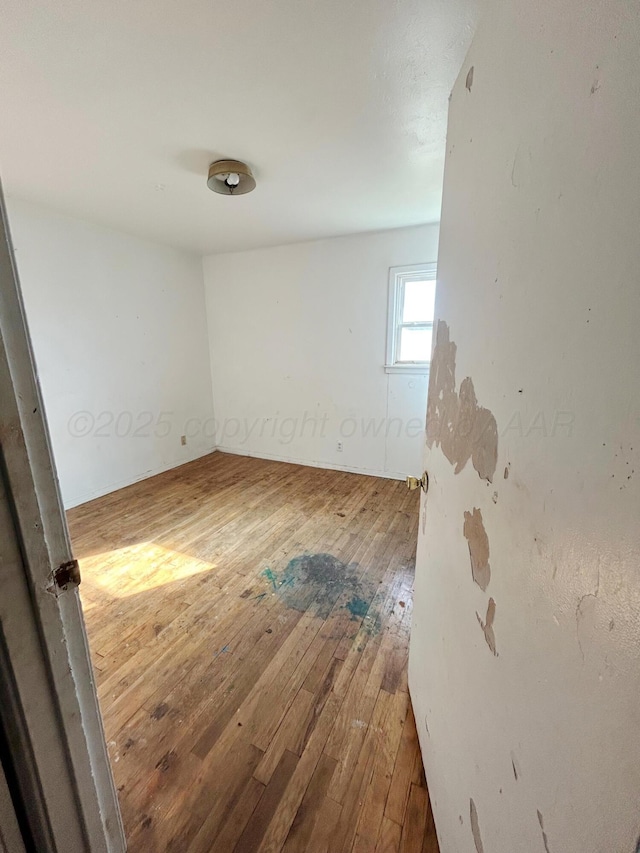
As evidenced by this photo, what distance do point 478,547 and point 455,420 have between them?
32 cm

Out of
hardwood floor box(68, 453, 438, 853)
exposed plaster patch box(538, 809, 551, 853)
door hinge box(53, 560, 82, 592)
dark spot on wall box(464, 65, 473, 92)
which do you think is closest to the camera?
exposed plaster patch box(538, 809, 551, 853)

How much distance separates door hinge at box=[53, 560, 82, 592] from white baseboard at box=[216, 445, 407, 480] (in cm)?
320

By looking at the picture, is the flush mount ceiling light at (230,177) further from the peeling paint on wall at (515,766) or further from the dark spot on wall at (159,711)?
the dark spot on wall at (159,711)

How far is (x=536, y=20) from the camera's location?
0.48m

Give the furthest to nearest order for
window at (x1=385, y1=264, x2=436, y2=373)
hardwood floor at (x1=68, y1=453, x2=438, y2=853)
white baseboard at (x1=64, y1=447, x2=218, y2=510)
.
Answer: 1. window at (x1=385, y1=264, x2=436, y2=373)
2. white baseboard at (x1=64, y1=447, x2=218, y2=510)
3. hardwood floor at (x1=68, y1=453, x2=438, y2=853)

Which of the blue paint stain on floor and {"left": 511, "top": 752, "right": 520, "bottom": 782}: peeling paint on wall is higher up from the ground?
{"left": 511, "top": 752, "right": 520, "bottom": 782}: peeling paint on wall

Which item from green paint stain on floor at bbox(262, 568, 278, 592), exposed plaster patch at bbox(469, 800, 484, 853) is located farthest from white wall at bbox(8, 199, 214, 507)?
exposed plaster patch at bbox(469, 800, 484, 853)

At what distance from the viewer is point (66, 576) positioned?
58 cm

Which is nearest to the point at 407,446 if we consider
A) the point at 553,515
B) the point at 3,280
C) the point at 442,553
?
the point at 442,553

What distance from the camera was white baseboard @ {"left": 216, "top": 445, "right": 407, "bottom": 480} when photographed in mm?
3607

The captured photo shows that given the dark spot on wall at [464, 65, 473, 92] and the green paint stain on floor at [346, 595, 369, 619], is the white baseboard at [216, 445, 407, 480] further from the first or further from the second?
the dark spot on wall at [464, 65, 473, 92]

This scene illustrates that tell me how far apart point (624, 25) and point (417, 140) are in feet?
5.76

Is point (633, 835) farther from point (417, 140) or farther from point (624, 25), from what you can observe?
point (417, 140)

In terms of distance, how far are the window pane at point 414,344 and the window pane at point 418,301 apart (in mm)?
104
